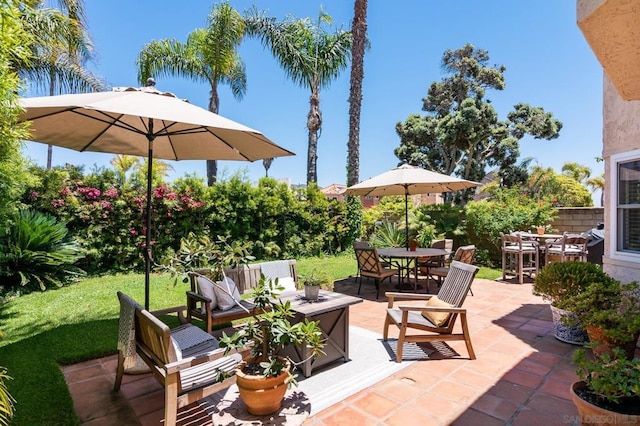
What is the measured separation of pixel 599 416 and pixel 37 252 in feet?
28.1

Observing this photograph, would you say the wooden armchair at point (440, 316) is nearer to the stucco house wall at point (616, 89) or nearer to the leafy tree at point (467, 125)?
the stucco house wall at point (616, 89)

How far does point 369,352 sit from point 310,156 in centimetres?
1239

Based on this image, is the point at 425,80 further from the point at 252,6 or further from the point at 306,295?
the point at 306,295

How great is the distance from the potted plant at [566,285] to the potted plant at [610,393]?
1.82 metres

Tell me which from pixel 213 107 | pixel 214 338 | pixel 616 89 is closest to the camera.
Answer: pixel 616 89

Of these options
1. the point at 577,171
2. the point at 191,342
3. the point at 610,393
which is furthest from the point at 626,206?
the point at 577,171

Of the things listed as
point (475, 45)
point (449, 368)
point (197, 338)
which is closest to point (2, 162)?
point (197, 338)

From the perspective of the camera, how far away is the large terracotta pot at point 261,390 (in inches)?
104

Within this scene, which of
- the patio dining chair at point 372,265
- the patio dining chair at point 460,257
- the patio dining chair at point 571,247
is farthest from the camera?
the patio dining chair at point 571,247

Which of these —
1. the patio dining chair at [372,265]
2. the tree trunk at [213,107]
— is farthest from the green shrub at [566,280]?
the tree trunk at [213,107]

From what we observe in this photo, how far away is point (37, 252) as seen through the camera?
6.62m

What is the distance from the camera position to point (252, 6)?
46.2 ft

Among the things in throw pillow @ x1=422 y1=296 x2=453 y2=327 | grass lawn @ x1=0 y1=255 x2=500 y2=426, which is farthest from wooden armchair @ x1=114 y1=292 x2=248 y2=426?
throw pillow @ x1=422 y1=296 x2=453 y2=327

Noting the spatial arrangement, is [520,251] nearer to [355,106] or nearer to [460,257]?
[460,257]
